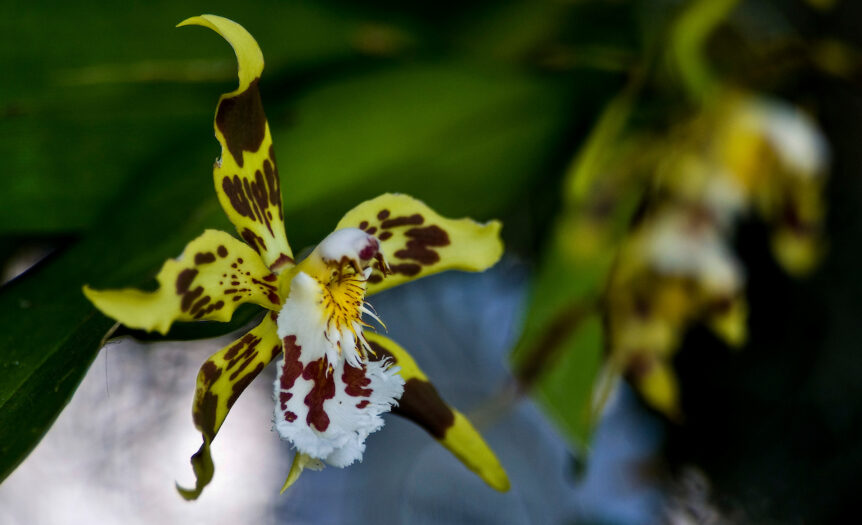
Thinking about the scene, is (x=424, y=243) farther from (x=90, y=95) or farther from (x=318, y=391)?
(x=90, y=95)

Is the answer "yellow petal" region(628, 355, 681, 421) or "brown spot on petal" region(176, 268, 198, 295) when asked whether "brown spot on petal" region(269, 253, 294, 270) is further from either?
"yellow petal" region(628, 355, 681, 421)

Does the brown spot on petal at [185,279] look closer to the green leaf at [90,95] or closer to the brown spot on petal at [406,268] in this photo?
the brown spot on petal at [406,268]

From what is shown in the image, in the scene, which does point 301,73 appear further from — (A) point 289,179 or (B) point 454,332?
(B) point 454,332

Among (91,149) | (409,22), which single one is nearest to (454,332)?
(409,22)

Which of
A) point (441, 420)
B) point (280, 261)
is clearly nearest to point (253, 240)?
point (280, 261)

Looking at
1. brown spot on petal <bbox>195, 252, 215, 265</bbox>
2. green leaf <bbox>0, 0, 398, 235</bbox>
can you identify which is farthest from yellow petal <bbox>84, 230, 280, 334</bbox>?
green leaf <bbox>0, 0, 398, 235</bbox>

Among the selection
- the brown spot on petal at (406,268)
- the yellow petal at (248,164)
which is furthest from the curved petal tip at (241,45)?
the brown spot on petal at (406,268)
